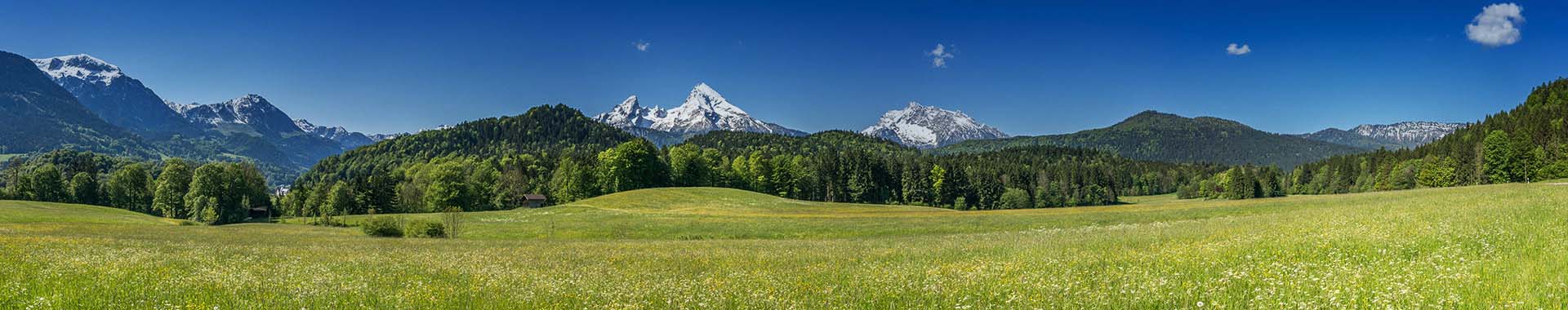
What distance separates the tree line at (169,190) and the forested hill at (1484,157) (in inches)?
7086

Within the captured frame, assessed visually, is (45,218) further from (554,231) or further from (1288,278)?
(1288,278)

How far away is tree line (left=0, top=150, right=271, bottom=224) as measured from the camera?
287 feet

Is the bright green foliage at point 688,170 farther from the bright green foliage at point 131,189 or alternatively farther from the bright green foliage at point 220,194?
the bright green foliage at point 131,189

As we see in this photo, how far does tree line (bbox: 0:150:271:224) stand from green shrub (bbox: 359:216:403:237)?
55149 millimetres

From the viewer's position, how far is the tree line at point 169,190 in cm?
8750

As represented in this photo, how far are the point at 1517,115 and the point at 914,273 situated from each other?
588 ft

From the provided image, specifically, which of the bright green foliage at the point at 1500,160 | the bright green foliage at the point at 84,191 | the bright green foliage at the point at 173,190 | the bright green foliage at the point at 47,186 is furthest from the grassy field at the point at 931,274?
the bright green foliage at the point at 84,191

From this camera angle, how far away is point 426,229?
44.8 metres

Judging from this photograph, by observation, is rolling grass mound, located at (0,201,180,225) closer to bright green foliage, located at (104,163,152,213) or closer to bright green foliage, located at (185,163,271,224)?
bright green foliage, located at (185,163,271,224)

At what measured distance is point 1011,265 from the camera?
1333 centimetres

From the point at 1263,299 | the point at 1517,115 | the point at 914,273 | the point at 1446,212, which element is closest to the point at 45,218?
the point at 914,273

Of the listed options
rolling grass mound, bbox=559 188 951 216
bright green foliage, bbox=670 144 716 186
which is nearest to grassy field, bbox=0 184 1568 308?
rolling grass mound, bbox=559 188 951 216

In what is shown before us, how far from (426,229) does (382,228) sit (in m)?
2.96

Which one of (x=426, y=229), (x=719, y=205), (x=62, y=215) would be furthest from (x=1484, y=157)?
(x=62, y=215)
